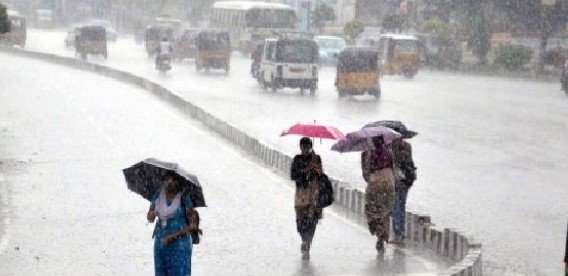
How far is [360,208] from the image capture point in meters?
15.6

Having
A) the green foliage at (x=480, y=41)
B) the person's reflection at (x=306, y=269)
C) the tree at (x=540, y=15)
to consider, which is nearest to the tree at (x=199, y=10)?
the tree at (x=540, y=15)

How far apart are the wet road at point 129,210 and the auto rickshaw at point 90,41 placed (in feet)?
102

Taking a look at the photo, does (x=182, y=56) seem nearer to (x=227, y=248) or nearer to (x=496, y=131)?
(x=496, y=131)

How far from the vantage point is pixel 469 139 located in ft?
83.1

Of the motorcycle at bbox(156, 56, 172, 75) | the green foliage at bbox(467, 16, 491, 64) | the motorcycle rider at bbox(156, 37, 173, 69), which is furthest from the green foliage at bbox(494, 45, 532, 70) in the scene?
the motorcycle at bbox(156, 56, 172, 75)

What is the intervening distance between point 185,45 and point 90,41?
16.6ft

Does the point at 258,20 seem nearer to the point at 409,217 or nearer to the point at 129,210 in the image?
the point at 129,210

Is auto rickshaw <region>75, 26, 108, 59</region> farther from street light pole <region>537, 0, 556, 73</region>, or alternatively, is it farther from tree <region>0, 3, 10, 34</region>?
tree <region>0, 3, 10, 34</region>

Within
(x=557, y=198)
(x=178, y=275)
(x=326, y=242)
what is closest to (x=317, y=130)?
(x=326, y=242)

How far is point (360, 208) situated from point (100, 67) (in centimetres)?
3393

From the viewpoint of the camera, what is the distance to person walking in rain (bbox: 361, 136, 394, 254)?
40.7ft

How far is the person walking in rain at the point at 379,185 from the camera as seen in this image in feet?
40.7

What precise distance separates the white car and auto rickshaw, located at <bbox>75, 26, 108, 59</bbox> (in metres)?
23.5

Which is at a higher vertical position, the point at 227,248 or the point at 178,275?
the point at 178,275
